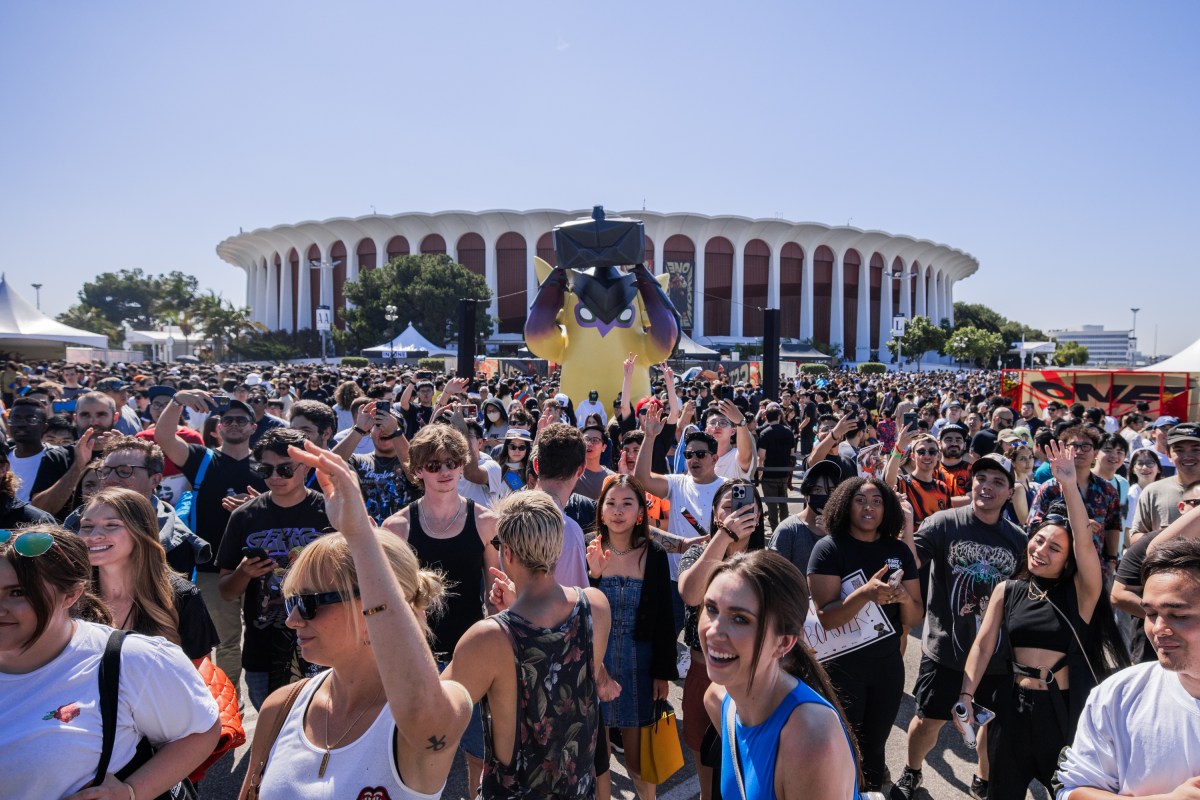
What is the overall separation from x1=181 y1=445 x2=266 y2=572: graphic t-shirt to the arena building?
5648 centimetres

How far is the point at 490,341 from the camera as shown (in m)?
59.3

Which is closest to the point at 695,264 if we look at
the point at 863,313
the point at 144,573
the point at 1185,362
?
the point at 863,313

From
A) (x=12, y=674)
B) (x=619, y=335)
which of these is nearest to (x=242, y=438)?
(x=12, y=674)

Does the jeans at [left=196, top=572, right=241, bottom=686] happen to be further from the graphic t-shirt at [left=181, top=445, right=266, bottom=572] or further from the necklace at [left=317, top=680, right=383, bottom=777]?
the necklace at [left=317, top=680, right=383, bottom=777]

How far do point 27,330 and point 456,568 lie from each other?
32.9m

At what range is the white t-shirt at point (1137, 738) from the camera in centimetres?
184

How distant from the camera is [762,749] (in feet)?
5.89

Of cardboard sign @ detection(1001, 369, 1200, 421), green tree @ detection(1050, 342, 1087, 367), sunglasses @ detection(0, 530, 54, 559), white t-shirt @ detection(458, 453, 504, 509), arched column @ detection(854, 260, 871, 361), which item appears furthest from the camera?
arched column @ detection(854, 260, 871, 361)

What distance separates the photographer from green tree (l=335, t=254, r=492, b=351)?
161 feet

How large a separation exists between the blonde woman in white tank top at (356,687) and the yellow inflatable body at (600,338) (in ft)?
33.7

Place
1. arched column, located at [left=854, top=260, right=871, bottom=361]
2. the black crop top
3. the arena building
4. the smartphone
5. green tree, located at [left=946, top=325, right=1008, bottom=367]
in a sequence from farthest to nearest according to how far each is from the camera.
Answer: arched column, located at [left=854, top=260, right=871, bottom=361] → the arena building → green tree, located at [left=946, top=325, right=1008, bottom=367] → the smartphone → the black crop top

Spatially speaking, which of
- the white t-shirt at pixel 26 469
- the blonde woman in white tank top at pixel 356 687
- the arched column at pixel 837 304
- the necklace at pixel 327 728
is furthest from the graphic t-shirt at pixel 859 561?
the arched column at pixel 837 304

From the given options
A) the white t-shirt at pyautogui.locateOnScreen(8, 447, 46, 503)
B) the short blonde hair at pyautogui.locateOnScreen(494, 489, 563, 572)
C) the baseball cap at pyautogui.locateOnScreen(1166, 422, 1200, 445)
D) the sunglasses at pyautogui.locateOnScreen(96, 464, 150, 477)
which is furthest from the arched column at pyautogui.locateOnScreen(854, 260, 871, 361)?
the short blonde hair at pyautogui.locateOnScreen(494, 489, 563, 572)

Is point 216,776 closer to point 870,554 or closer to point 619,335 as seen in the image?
point 870,554
